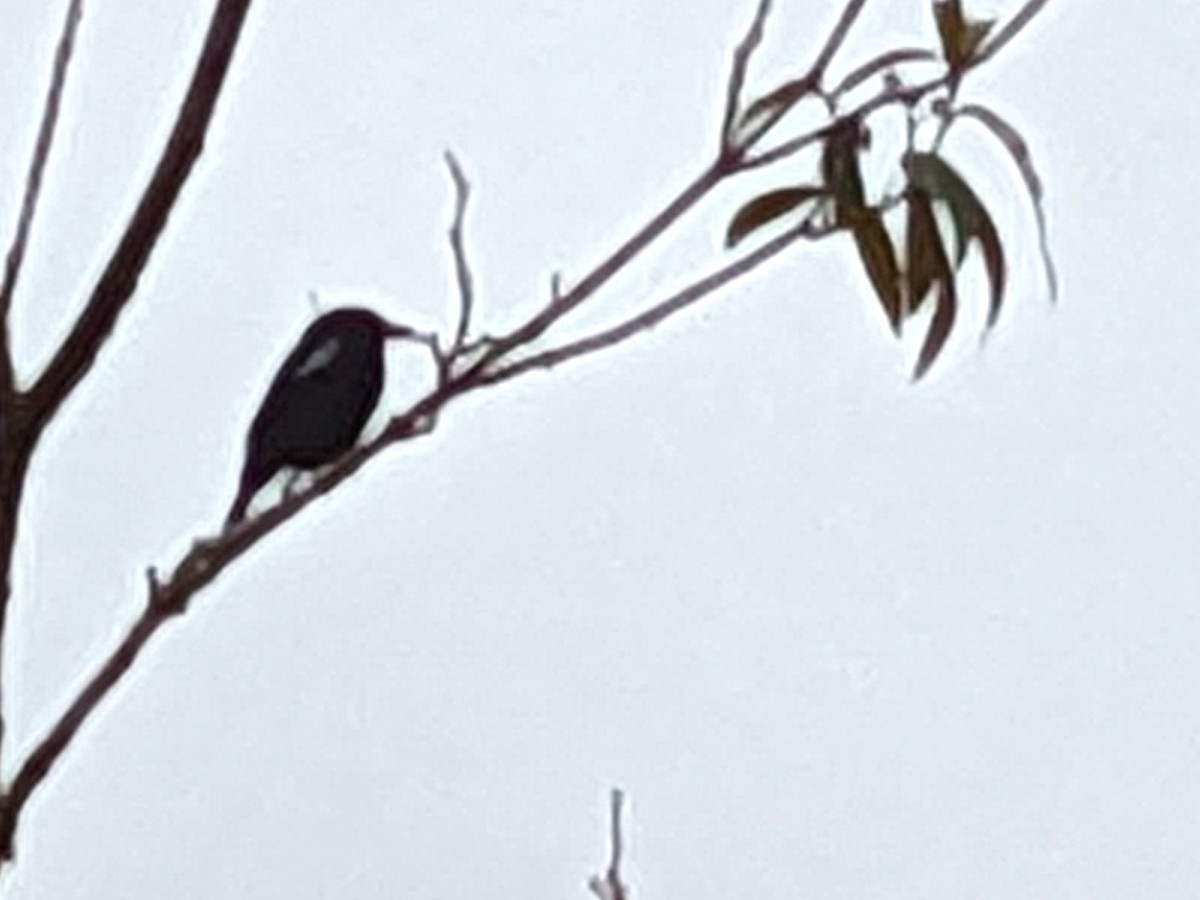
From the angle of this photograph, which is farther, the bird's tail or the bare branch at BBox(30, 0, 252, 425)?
the bird's tail

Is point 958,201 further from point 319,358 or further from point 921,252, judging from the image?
point 319,358

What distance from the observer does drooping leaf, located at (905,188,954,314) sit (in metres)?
0.71

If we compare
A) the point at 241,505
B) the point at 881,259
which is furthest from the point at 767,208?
the point at 241,505

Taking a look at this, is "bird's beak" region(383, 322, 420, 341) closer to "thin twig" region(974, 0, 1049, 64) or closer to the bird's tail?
the bird's tail

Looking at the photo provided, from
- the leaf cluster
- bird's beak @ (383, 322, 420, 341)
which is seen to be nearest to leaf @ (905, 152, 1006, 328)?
the leaf cluster

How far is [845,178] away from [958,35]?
5 cm

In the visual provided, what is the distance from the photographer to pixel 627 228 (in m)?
1.30

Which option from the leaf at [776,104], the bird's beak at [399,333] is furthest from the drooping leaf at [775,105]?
the bird's beak at [399,333]

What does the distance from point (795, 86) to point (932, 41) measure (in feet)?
2.14

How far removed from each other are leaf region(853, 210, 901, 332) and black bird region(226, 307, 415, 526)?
0.12m

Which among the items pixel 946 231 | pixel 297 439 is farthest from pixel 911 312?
pixel 297 439

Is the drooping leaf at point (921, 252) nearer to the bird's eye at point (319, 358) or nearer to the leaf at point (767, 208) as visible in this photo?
the leaf at point (767, 208)

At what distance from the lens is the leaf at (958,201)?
2.31 ft

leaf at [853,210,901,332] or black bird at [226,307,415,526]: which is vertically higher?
leaf at [853,210,901,332]
